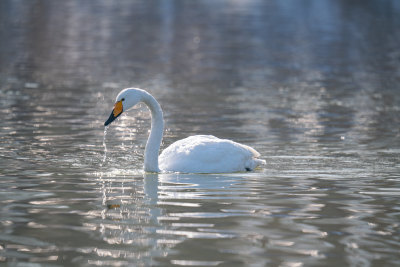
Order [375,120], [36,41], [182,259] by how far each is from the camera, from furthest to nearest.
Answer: [36,41], [375,120], [182,259]

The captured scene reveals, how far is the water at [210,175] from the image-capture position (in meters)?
8.77

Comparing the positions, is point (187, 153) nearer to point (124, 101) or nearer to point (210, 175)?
point (210, 175)

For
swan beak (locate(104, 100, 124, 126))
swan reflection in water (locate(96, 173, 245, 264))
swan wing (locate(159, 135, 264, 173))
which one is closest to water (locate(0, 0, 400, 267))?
swan reflection in water (locate(96, 173, 245, 264))

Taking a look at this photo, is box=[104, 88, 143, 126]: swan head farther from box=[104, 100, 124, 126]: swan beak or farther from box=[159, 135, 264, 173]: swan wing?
box=[159, 135, 264, 173]: swan wing

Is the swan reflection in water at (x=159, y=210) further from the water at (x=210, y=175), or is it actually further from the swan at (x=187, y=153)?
the swan at (x=187, y=153)

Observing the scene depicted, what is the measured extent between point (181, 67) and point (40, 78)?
6803 millimetres

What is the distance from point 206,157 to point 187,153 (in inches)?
11.4

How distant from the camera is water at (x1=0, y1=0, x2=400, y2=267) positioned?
8.77 m

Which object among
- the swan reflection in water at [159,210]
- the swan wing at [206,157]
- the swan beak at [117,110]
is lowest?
the swan reflection in water at [159,210]

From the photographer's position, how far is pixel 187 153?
13.3 m

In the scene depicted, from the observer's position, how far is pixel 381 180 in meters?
12.7

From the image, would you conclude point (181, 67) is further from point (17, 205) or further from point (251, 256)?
point (251, 256)

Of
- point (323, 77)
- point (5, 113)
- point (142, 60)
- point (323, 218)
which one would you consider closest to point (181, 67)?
point (142, 60)

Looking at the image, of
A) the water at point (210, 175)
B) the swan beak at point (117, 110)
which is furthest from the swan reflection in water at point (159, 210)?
the swan beak at point (117, 110)
